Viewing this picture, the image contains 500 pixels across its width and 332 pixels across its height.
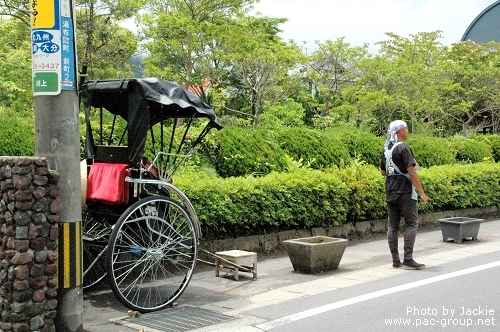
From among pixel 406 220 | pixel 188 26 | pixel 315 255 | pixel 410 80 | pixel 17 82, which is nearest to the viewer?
pixel 315 255

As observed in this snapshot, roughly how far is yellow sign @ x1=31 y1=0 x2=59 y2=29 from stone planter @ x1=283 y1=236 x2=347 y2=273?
4.86 m

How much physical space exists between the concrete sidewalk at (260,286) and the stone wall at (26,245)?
0.87 meters

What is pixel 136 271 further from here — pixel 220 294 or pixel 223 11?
pixel 223 11

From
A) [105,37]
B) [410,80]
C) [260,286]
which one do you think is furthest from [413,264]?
[410,80]

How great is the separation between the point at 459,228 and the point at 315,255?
402 cm

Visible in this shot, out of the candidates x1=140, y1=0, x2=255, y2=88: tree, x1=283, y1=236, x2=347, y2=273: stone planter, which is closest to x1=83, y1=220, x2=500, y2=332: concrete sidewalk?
x1=283, y1=236, x2=347, y2=273: stone planter

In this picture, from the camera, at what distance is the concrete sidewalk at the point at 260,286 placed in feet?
21.7

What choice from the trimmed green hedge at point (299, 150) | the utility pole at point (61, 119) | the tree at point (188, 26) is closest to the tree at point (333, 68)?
the tree at point (188, 26)

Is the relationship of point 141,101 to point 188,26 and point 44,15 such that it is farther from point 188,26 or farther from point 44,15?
point 188,26

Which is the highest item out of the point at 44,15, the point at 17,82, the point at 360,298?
the point at 17,82

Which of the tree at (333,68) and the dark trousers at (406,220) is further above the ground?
the tree at (333,68)

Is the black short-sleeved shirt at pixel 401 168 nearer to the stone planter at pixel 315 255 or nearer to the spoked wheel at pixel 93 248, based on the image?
the stone planter at pixel 315 255

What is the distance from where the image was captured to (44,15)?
19.4 ft

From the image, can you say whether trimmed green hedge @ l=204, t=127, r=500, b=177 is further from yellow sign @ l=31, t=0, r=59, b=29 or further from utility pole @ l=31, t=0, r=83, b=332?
yellow sign @ l=31, t=0, r=59, b=29
